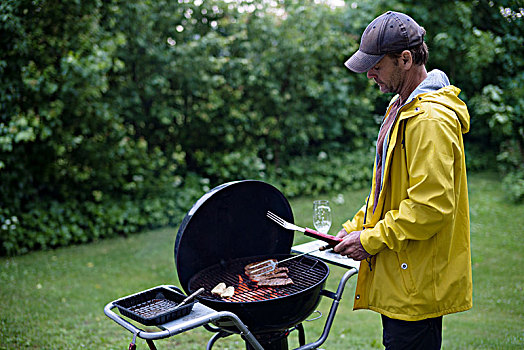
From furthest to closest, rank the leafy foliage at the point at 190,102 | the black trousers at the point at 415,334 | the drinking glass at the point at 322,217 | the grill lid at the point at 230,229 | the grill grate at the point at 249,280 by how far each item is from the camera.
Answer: the leafy foliage at the point at 190,102
the drinking glass at the point at 322,217
the grill lid at the point at 230,229
the grill grate at the point at 249,280
the black trousers at the point at 415,334

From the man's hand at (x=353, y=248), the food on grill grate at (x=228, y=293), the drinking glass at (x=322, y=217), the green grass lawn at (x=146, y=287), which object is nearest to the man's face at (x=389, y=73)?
the man's hand at (x=353, y=248)

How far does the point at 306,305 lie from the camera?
2.34m

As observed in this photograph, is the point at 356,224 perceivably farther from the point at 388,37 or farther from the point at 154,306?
the point at 154,306

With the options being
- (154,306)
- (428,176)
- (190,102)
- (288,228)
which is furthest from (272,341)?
(190,102)

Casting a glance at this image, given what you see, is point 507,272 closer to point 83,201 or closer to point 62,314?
point 62,314

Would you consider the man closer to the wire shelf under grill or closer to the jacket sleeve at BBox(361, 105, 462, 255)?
the jacket sleeve at BBox(361, 105, 462, 255)

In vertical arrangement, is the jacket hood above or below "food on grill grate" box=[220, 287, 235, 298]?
above

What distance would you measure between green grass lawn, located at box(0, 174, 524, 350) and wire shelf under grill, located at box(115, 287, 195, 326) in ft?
5.94

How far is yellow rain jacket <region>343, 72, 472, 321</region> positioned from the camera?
1.86 meters

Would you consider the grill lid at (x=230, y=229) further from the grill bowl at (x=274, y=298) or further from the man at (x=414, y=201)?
Result: the man at (x=414, y=201)

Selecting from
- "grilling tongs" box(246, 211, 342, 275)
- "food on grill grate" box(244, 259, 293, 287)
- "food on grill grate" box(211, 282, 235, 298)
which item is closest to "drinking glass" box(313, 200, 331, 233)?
"grilling tongs" box(246, 211, 342, 275)

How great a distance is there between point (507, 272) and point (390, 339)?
3.81 m

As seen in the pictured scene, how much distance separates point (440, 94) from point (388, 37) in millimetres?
313

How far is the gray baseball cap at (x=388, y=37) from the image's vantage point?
195 centimetres
